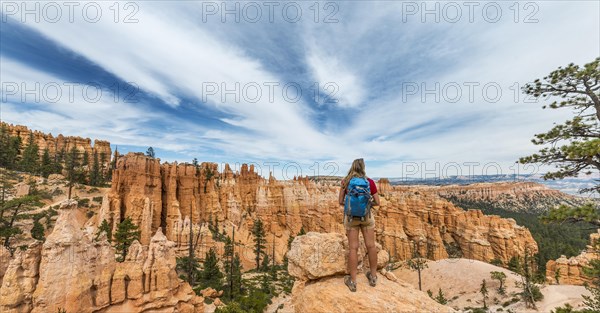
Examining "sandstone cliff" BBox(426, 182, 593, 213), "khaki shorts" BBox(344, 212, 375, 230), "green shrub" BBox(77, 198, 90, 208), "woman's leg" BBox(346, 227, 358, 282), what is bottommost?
"sandstone cliff" BBox(426, 182, 593, 213)

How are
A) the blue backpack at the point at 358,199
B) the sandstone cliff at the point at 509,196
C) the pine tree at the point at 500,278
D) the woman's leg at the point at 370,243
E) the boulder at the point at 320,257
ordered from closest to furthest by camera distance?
the blue backpack at the point at 358,199
the woman's leg at the point at 370,243
the boulder at the point at 320,257
the pine tree at the point at 500,278
the sandstone cliff at the point at 509,196

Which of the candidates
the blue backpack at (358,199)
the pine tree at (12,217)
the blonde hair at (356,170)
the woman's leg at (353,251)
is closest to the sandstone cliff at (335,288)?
the woman's leg at (353,251)

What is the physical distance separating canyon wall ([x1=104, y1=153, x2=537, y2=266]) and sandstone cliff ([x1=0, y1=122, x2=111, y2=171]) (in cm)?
3753

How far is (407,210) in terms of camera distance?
58.5 m

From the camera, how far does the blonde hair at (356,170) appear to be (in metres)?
5.43

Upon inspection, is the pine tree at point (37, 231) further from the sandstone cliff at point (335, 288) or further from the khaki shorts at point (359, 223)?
the khaki shorts at point (359, 223)

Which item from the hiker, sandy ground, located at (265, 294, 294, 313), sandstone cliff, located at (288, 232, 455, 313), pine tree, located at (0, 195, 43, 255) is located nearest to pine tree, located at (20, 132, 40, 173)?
pine tree, located at (0, 195, 43, 255)

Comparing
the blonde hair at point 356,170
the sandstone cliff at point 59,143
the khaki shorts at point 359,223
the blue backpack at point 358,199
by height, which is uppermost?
the sandstone cliff at point 59,143

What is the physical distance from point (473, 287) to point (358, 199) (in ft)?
123

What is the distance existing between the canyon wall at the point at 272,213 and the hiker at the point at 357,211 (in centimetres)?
3564

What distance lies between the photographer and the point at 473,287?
106ft

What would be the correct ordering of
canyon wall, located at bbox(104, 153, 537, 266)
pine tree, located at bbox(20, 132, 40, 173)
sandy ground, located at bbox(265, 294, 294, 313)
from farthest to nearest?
1. pine tree, located at bbox(20, 132, 40, 173)
2. canyon wall, located at bbox(104, 153, 537, 266)
3. sandy ground, located at bbox(265, 294, 294, 313)

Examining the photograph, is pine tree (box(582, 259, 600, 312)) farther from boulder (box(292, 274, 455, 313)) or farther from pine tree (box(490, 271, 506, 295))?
pine tree (box(490, 271, 506, 295))

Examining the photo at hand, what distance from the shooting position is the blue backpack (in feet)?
16.5
